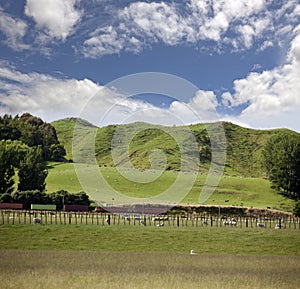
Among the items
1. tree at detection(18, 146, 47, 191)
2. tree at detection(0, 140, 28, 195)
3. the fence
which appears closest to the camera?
the fence

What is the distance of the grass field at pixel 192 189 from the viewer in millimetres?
95113

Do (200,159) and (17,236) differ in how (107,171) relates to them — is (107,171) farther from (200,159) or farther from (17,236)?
(17,236)

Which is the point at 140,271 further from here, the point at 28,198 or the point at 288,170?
the point at 288,170

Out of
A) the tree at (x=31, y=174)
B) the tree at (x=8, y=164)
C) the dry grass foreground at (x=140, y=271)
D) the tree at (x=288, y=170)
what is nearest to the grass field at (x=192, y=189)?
the tree at (x=288, y=170)

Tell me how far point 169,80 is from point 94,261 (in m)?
52.1

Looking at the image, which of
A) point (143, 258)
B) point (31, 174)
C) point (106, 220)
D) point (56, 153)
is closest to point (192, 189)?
point (31, 174)

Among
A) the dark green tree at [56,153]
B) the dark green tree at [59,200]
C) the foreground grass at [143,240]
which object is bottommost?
the foreground grass at [143,240]

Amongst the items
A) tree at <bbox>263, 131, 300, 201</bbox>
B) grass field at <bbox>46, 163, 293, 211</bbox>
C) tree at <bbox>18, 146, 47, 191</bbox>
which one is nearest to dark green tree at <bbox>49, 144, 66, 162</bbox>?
grass field at <bbox>46, 163, 293, 211</bbox>

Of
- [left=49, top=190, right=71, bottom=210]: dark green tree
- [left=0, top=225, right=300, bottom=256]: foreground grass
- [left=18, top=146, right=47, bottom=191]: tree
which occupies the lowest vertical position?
[left=0, top=225, right=300, bottom=256]: foreground grass

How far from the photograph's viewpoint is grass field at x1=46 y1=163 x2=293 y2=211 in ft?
312

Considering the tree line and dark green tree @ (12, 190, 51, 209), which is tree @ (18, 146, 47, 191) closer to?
the tree line

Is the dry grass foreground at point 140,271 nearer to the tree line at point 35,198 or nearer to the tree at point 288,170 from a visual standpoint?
the tree line at point 35,198

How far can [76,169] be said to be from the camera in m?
131

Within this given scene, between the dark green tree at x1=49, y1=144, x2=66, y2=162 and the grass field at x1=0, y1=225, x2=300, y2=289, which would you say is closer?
the grass field at x1=0, y1=225, x2=300, y2=289
